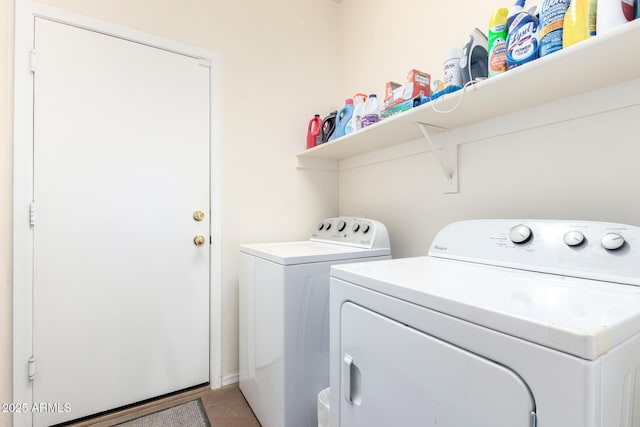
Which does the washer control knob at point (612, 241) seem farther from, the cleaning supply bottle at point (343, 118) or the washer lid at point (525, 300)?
the cleaning supply bottle at point (343, 118)

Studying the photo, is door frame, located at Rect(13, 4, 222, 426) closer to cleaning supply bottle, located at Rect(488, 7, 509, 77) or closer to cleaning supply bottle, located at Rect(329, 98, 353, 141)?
cleaning supply bottle, located at Rect(329, 98, 353, 141)

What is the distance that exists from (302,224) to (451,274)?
4.71ft

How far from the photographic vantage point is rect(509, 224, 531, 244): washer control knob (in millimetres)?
1008

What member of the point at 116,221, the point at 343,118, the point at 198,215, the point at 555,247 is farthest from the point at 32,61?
the point at 555,247

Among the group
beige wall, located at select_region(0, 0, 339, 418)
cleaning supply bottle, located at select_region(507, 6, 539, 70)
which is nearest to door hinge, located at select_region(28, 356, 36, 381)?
beige wall, located at select_region(0, 0, 339, 418)

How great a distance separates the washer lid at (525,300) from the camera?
0.50 meters

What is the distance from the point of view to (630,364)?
0.54 metres

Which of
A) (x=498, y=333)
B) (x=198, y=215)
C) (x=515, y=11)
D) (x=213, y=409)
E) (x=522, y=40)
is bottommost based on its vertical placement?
(x=213, y=409)

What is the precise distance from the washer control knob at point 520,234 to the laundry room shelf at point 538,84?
49cm

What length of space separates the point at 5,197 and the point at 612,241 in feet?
7.84

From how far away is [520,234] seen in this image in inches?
40.3

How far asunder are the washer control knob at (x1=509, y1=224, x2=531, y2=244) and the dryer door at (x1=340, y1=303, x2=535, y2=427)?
560 mm

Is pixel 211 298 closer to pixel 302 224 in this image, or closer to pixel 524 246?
pixel 302 224

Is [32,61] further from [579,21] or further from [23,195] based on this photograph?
[579,21]
